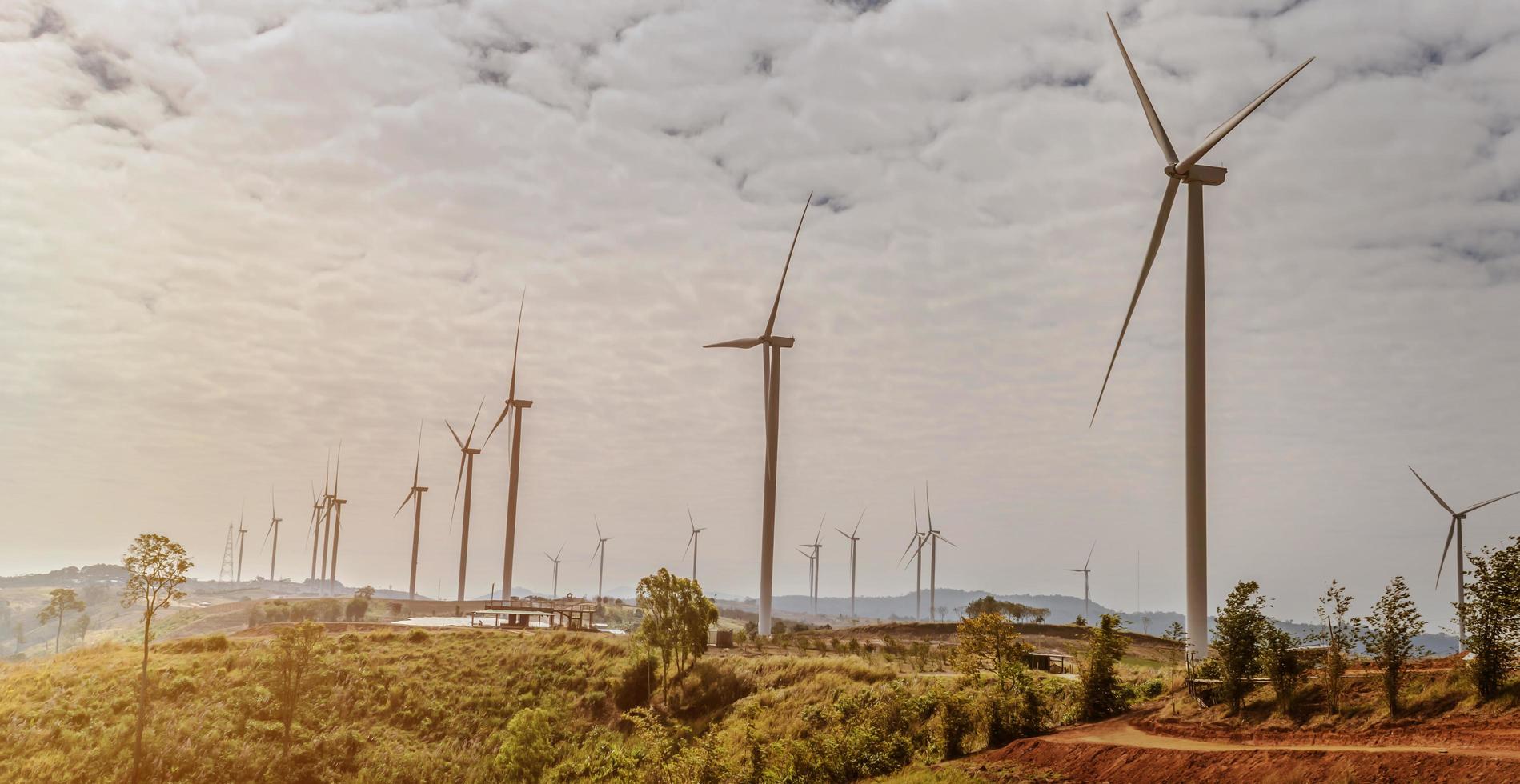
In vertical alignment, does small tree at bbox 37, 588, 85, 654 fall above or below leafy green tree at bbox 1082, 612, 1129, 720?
below

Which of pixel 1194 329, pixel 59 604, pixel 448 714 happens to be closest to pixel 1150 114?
pixel 1194 329

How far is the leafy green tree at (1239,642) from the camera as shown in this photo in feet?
113

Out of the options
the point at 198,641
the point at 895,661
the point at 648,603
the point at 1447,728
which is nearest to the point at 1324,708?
the point at 1447,728

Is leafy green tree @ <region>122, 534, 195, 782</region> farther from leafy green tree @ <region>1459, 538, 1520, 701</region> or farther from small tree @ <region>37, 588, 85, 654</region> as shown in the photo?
small tree @ <region>37, 588, 85, 654</region>

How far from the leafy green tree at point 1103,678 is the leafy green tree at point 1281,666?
6131 millimetres

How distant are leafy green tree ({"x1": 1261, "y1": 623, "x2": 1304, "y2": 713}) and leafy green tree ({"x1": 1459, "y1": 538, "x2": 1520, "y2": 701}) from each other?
5.30 metres

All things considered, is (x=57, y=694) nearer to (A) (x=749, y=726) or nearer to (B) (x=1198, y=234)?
(A) (x=749, y=726)

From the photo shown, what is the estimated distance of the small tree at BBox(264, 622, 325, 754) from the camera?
58.4 meters

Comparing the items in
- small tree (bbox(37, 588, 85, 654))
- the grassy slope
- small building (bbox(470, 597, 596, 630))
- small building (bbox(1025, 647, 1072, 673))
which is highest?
small building (bbox(1025, 647, 1072, 673))

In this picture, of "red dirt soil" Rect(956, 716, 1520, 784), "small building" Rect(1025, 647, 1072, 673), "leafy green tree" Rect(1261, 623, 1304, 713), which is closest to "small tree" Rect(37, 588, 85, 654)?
"small building" Rect(1025, 647, 1072, 673)

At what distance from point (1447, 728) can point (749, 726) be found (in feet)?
82.8

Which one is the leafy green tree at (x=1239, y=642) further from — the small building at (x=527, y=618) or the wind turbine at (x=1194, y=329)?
the small building at (x=527, y=618)

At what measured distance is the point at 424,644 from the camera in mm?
79438

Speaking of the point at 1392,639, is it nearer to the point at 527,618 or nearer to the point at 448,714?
the point at 448,714
